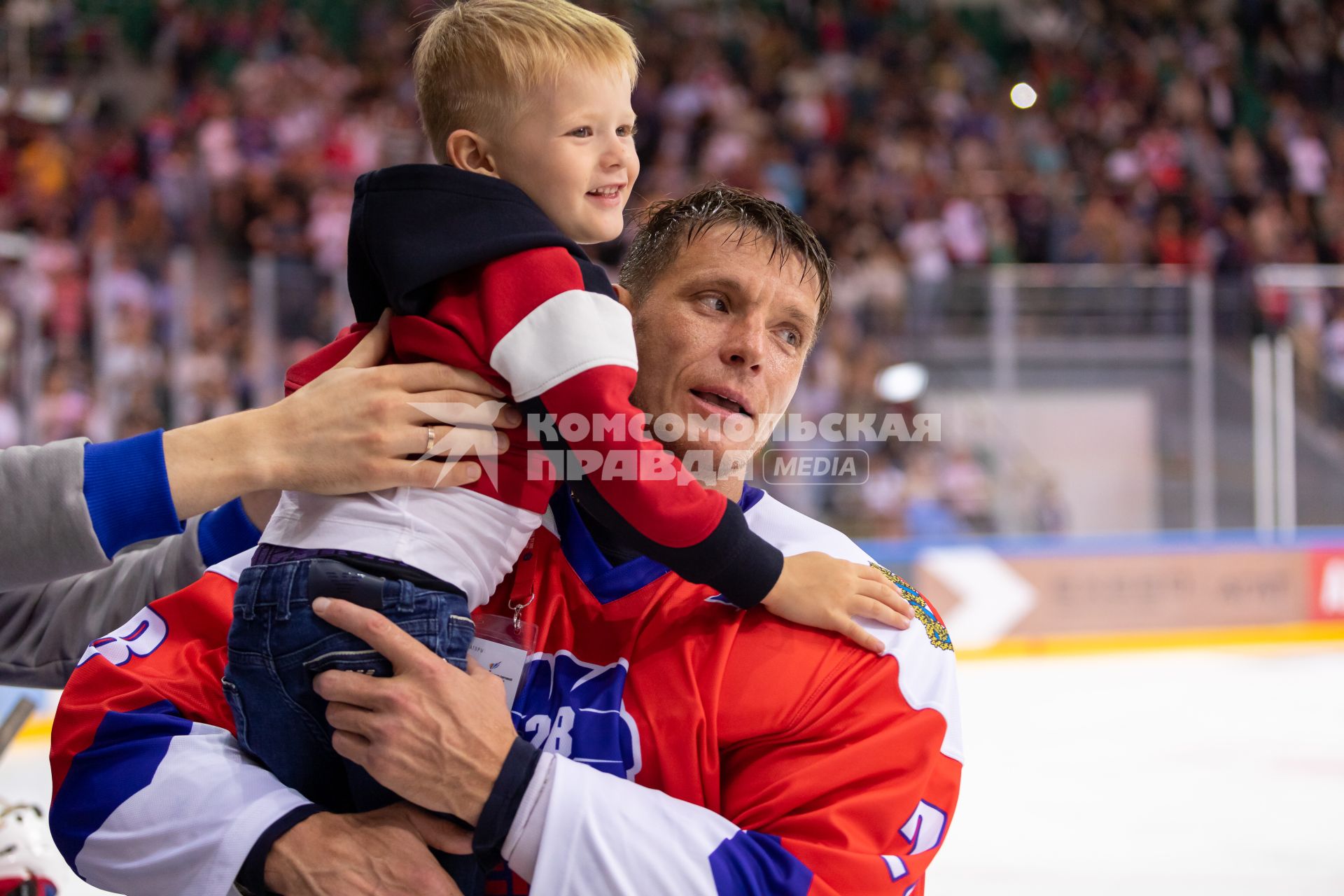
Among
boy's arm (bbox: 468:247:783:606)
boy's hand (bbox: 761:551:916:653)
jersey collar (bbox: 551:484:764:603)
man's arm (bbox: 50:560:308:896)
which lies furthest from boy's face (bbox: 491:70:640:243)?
man's arm (bbox: 50:560:308:896)

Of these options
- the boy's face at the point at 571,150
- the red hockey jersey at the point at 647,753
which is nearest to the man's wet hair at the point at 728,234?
the boy's face at the point at 571,150

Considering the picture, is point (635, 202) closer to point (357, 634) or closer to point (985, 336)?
point (985, 336)

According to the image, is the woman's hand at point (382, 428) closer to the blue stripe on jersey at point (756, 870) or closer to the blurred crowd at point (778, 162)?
the blue stripe on jersey at point (756, 870)

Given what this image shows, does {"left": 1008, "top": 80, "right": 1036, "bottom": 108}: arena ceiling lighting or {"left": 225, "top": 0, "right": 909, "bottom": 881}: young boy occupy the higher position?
{"left": 1008, "top": 80, "right": 1036, "bottom": 108}: arena ceiling lighting

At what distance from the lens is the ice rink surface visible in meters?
3.29

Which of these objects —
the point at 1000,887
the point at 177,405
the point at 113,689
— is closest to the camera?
the point at 113,689

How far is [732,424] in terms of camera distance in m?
1.95

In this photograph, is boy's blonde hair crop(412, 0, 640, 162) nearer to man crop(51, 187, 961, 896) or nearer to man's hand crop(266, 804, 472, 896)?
man crop(51, 187, 961, 896)

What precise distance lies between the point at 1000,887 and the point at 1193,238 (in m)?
9.84

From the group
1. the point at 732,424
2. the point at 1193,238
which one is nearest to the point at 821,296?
the point at 732,424

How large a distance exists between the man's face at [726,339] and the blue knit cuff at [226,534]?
2.24 ft

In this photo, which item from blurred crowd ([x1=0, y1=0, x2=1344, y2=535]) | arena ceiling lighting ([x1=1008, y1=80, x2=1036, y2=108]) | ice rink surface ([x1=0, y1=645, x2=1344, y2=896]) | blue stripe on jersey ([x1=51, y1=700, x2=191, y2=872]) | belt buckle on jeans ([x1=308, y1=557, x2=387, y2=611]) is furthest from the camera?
arena ceiling lighting ([x1=1008, y1=80, x2=1036, y2=108])

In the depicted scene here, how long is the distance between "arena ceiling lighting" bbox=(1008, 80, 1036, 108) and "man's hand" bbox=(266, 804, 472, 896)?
13106 mm

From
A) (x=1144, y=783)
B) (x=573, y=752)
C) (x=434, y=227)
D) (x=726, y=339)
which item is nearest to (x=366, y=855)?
(x=573, y=752)
